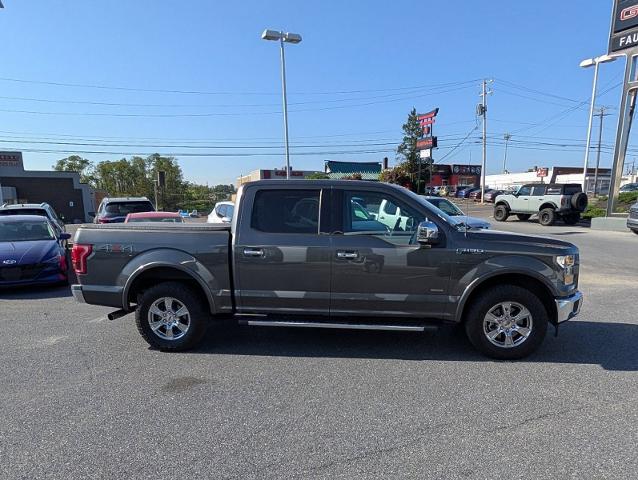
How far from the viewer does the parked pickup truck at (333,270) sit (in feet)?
14.5

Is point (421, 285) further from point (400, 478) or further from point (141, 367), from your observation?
point (141, 367)

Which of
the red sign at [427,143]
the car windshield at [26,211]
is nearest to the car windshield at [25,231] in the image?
the car windshield at [26,211]

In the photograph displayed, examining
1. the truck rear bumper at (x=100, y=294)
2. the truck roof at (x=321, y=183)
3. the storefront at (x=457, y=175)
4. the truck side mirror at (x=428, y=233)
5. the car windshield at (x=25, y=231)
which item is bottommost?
the truck rear bumper at (x=100, y=294)

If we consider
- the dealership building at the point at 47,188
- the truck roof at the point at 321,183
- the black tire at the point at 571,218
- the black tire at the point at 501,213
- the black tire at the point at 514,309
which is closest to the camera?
the black tire at the point at 514,309

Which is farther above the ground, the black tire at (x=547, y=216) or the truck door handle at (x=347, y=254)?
the truck door handle at (x=347, y=254)

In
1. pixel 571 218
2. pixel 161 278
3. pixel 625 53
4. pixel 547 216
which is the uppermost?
pixel 625 53

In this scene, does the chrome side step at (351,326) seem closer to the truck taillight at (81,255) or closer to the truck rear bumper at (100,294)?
the truck rear bumper at (100,294)

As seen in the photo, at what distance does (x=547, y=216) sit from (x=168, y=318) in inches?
866

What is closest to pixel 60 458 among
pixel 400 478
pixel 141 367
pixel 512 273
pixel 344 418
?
pixel 141 367

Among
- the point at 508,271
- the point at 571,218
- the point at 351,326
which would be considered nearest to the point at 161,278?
the point at 351,326

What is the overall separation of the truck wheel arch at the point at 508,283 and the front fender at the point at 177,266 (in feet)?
8.64

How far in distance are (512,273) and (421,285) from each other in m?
0.93

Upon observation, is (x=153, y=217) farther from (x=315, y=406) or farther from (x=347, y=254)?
(x=315, y=406)

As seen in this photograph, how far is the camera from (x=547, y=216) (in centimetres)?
2206
